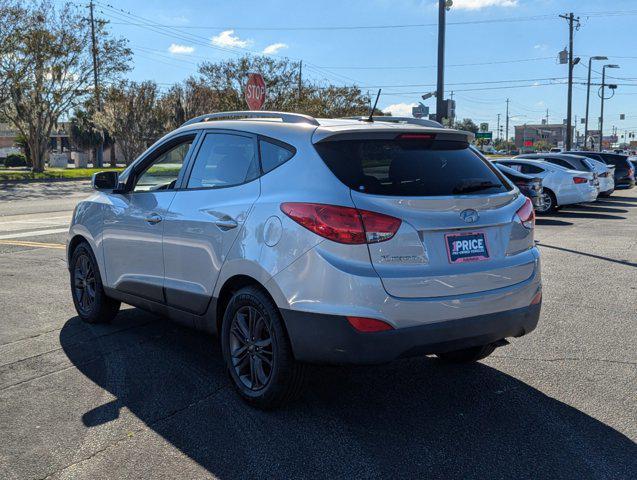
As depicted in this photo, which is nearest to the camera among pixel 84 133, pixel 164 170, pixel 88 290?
pixel 164 170

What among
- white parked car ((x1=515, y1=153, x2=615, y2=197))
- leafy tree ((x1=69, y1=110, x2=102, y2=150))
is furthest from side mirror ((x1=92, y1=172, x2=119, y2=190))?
leafy tree ((x1=69, y1=110, x2=102, y2=150))

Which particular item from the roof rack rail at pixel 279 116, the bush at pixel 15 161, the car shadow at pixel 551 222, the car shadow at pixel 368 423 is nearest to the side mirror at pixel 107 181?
the roof rack rail at pixel 279 116

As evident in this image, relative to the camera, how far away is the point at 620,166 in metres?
27.1

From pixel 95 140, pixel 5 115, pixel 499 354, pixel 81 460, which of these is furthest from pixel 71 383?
pixel 95 140

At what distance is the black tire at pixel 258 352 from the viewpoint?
3826 millimetres

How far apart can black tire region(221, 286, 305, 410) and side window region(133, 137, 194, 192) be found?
4.39ft

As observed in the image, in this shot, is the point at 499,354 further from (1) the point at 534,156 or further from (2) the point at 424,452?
(1) the point at 534,156

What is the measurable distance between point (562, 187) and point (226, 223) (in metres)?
16.2

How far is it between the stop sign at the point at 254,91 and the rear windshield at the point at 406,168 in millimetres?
8390

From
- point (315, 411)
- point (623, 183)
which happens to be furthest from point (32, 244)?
point (623, 183)

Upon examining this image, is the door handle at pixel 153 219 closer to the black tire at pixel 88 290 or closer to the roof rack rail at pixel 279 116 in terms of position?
the roof rack rail at pixel 279 116

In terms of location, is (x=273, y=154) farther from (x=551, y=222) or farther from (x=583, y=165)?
(x=583, y=165)

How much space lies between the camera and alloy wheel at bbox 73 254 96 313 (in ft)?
19.6

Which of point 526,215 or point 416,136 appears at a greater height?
point 416,136
